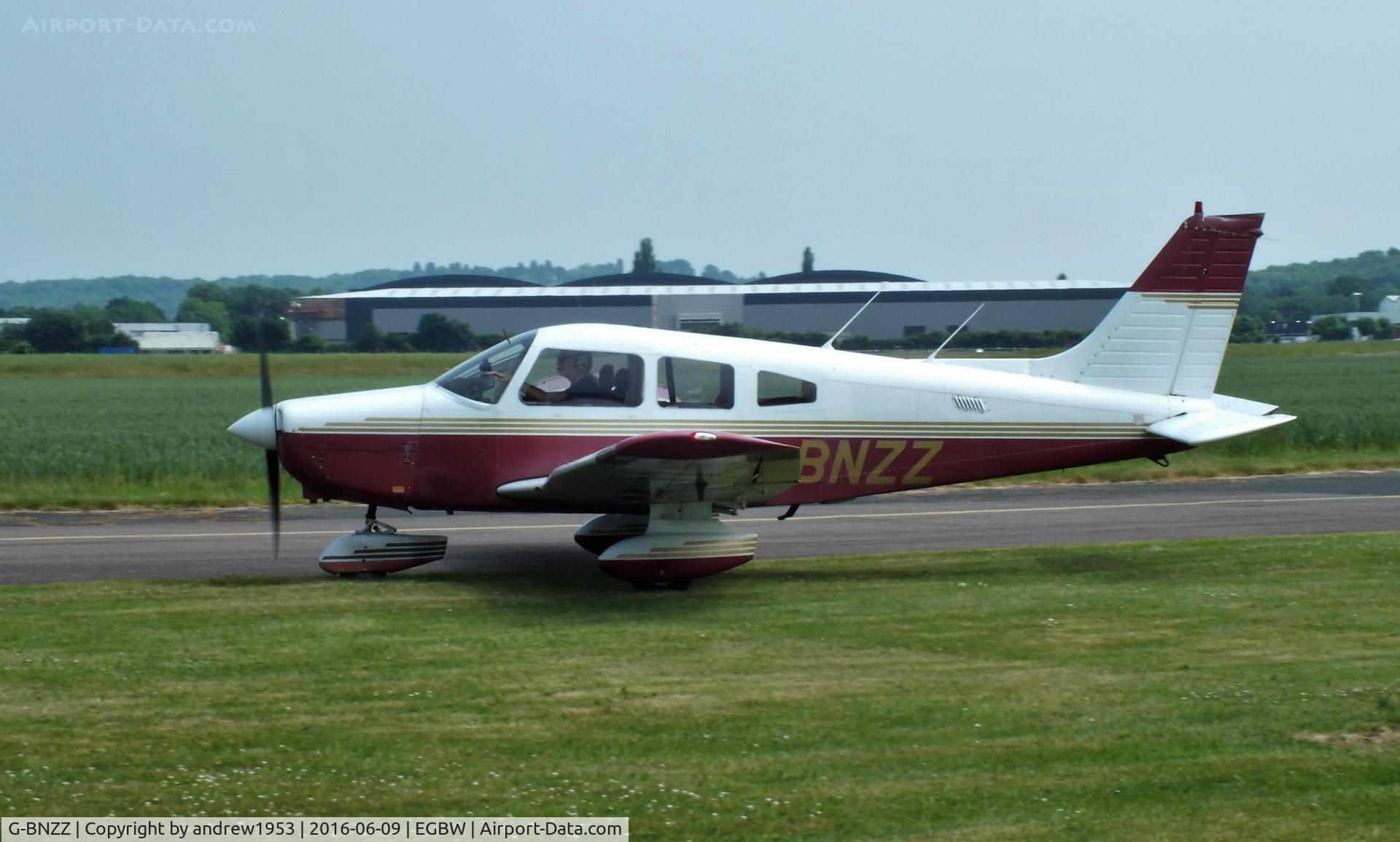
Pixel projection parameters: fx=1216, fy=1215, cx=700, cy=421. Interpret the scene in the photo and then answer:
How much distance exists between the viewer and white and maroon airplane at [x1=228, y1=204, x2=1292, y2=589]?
32.9 ft

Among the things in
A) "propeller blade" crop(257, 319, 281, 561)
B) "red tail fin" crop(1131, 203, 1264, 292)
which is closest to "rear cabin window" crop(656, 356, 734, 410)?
"propeller blade" crop(257, 319, 281, 561)

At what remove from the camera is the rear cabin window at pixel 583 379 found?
10266mm

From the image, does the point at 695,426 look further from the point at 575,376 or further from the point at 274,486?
the point at 274,486

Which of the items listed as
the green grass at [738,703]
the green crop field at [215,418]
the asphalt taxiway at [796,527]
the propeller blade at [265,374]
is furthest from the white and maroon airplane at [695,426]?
the green crop field at [215,418]

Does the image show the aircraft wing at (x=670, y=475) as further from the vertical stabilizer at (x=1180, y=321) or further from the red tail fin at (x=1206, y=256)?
the red tail fin at (x=1206, y=256)

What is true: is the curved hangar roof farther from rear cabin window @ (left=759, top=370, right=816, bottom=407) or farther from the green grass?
the green grass

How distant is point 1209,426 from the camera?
1064 centimetres

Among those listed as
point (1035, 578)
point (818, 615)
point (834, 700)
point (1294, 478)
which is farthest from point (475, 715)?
point (1294, 478)

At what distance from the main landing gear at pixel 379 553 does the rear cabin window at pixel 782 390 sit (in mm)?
3062

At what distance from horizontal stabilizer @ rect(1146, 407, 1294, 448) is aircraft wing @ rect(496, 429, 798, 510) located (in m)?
3.42

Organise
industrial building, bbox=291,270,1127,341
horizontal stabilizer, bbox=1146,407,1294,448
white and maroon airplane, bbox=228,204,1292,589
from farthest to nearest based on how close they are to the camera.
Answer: industrial building, bbox=291,270,1127,341
horizontal stabilizer, bbox=1146,407,1294,448
white and maroon airplane, bbox=228,204,1292,589

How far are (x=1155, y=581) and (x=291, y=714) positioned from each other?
711cm

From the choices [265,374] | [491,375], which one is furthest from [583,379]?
[265,374]

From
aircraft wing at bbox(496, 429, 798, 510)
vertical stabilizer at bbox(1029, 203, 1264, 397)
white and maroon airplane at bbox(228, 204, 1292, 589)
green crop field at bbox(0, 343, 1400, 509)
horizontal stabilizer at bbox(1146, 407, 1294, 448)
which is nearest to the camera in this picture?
aircraft wing at bbox(496, 429, 798, 510)
